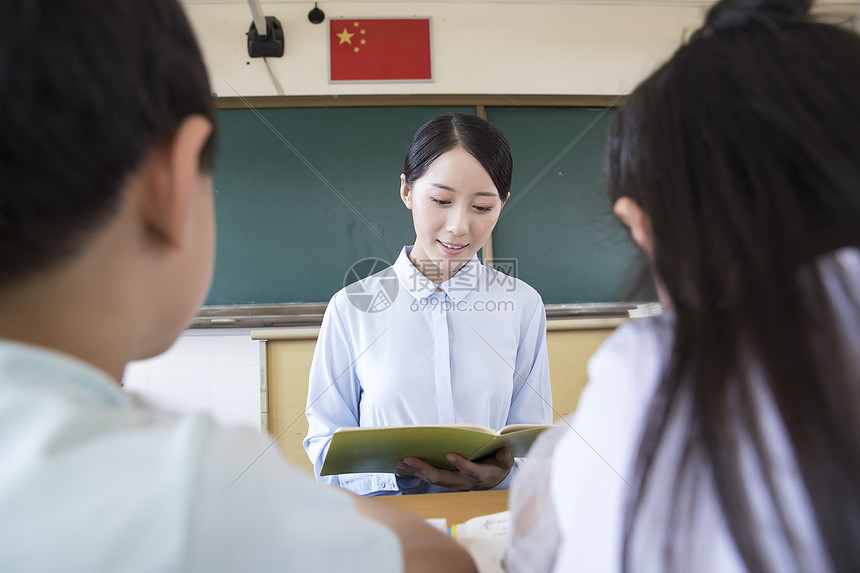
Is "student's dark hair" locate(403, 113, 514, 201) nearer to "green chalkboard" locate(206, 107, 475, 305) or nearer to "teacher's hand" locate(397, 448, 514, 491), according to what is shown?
"teacher's hand" locate(397, 448, 514, 491)

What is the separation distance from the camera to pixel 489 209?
4.78 feet

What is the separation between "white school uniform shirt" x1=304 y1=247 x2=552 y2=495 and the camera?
4.40 ft

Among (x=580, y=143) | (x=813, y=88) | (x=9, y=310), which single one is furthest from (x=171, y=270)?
(x=580, y=143)

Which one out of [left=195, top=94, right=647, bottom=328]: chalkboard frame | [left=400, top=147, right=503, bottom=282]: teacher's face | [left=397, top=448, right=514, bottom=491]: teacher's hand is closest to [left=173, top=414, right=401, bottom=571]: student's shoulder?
[left=397, top=448, right=514, bottom=491]: teacher's hand

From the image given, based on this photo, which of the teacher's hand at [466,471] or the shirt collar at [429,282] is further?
the shirt collar at [429,282]

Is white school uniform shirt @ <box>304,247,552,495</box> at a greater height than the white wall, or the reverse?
the white wall

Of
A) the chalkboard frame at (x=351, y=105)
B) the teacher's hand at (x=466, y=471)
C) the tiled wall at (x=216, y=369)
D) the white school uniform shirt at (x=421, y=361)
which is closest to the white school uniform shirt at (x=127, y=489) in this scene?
the teacher's hand at (x=466, y=471)

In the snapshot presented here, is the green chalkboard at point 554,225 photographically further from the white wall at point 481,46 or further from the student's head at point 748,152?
the student's head at point 748,152

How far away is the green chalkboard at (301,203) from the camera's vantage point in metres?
2.58

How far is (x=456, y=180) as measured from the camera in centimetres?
140

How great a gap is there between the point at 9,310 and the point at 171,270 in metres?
0.10

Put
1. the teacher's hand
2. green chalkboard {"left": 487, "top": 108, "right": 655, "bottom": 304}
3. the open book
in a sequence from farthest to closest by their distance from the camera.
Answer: green chalkboard {"left": 487, "top": 108, "right": 655, "bottom": 304} → the teacher's hand → the open book

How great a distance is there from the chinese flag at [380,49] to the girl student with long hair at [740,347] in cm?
250

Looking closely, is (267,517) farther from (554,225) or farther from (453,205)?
(554,225)
